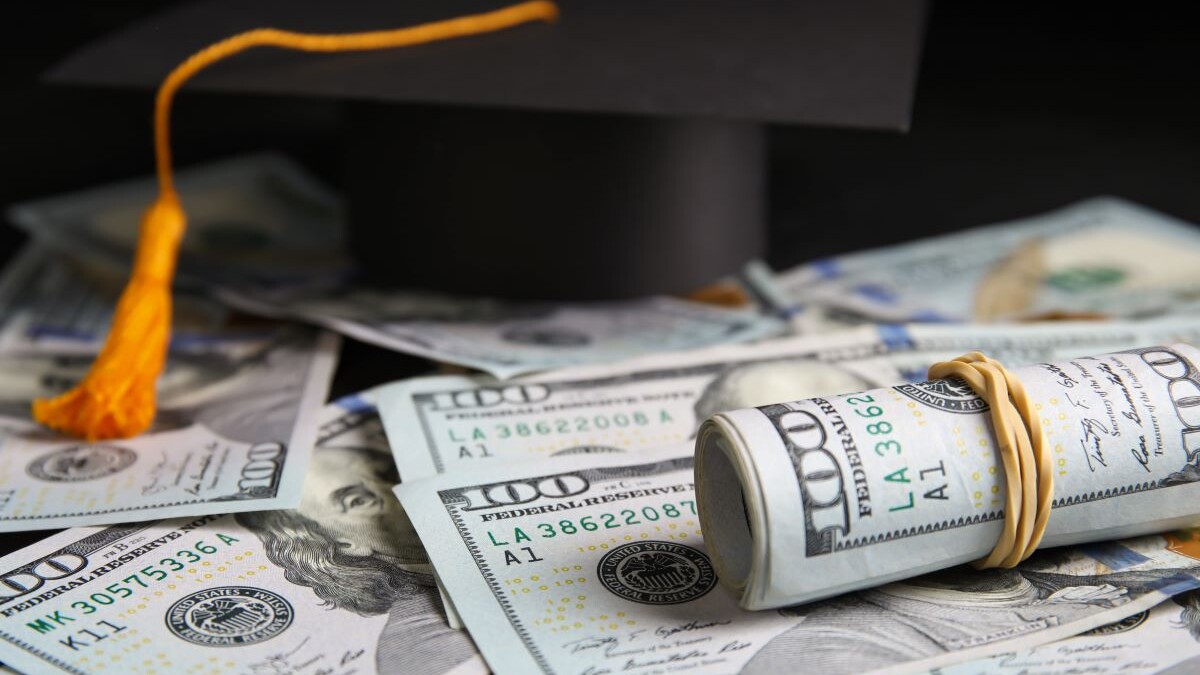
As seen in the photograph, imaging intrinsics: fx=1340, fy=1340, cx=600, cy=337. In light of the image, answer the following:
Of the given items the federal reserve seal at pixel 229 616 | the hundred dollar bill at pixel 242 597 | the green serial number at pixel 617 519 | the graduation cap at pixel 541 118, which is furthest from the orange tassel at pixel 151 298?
the green serial number at pixel 617 519

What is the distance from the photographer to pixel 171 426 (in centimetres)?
107

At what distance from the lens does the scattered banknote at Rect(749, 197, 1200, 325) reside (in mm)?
1366

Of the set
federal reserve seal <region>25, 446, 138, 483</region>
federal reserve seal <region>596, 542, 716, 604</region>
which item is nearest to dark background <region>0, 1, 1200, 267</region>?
federal reserve seal <region>25, 446, 138, 483</region>

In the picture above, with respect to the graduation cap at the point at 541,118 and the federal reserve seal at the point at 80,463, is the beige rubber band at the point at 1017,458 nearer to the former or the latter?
the graduation cap at the point at 541,118

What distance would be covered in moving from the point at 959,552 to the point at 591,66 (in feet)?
1.73

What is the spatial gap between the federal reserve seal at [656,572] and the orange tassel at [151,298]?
1.38 feet

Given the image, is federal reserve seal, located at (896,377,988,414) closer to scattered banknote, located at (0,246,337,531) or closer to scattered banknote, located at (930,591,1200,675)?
scattered banknote, located at (930,591,1200,675)

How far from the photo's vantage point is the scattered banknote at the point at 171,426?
938 millimetres

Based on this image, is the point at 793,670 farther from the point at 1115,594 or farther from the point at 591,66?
the point at 591,66

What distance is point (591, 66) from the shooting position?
1118mm

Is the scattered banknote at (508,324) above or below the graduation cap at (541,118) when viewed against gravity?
below

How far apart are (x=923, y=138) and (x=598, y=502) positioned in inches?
45.8

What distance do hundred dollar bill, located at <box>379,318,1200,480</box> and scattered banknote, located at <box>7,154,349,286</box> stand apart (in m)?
0.40

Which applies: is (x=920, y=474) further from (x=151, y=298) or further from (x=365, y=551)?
(x=151, y=298)
